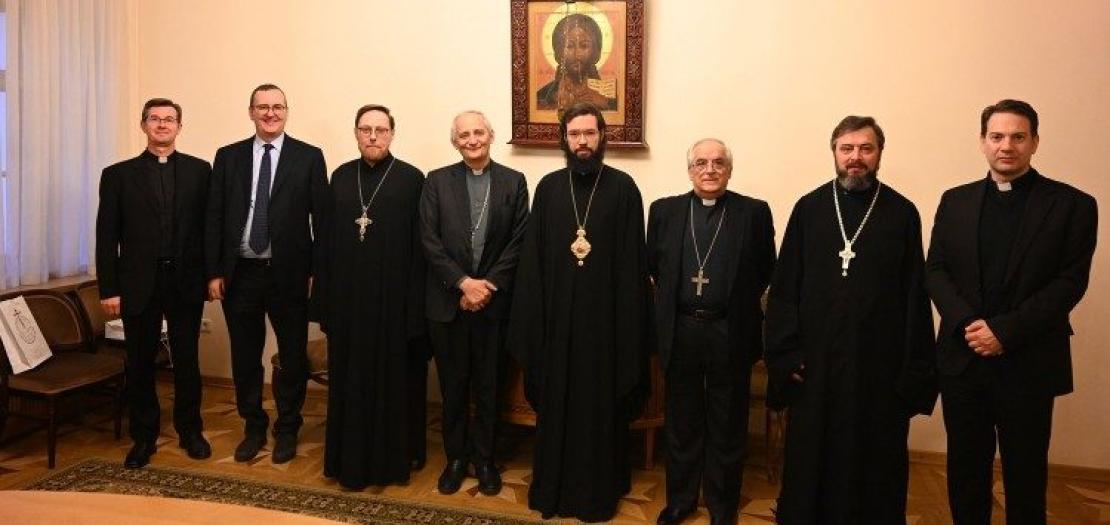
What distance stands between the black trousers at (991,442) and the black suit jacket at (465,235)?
1.82 m

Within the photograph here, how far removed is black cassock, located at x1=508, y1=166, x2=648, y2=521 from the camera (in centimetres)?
334

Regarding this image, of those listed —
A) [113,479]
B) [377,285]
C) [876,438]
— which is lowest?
[113,479]

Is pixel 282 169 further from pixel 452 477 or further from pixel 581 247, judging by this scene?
pixel 452 477

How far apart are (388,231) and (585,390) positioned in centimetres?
117

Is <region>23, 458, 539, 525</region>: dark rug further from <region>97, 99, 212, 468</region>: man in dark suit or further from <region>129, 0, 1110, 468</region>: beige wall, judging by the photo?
<region>129, 0, 1110, 468</region>: beige wall

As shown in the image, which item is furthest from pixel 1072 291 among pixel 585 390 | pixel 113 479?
pixel 113 479

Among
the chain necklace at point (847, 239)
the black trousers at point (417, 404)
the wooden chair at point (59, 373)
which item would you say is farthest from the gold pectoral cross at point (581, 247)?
the wooden chair at point (59, 373)

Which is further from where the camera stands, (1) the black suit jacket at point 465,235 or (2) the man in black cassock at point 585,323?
(1) the black suit jacket at point 465,235

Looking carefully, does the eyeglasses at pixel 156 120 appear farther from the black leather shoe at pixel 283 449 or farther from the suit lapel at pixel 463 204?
the black leather shoe at pixel 283 449

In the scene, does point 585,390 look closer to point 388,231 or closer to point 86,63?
point 388,231

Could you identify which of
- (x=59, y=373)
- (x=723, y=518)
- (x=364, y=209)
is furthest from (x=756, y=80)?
(x=59, y=373)

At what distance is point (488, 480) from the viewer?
3621 millimetres

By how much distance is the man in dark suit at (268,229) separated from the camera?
381 cm

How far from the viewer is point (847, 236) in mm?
2932
